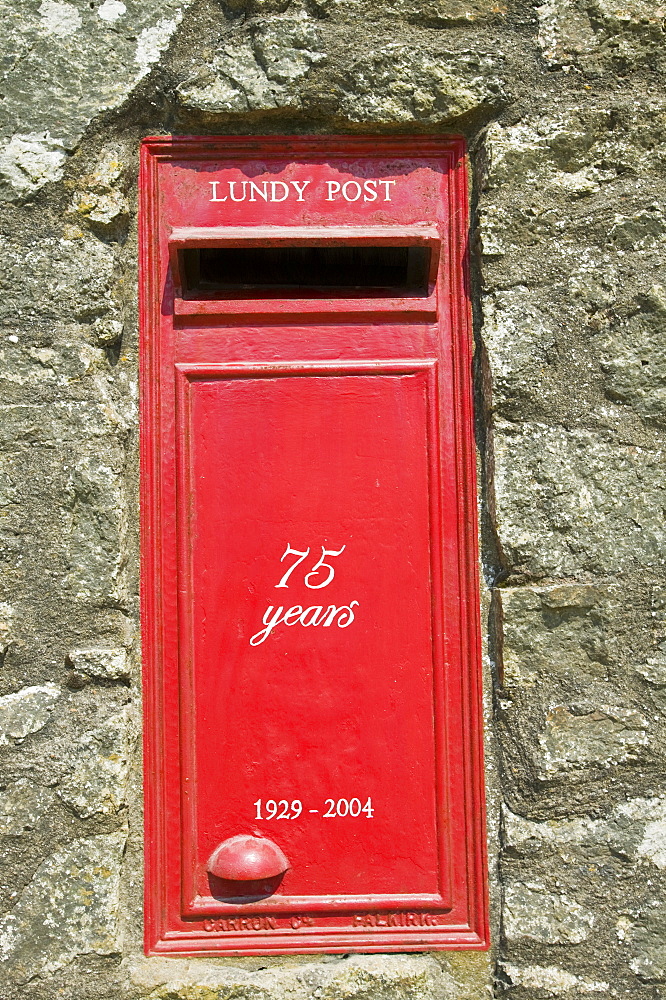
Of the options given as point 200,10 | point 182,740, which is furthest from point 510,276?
point 182,740

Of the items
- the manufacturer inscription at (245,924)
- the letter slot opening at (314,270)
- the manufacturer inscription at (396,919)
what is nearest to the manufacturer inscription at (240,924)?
the manufacturer inscription at (245,924)

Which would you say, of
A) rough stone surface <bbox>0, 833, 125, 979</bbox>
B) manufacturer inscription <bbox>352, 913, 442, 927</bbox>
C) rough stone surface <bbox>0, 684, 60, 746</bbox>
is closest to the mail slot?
manufacturer inscription <bbox>352, 913, 442, 927</bbox>

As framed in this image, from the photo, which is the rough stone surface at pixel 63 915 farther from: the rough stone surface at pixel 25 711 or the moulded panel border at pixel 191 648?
the rough stone surface at pixel 25 711

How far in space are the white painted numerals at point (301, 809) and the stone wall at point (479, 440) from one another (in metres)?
0.28

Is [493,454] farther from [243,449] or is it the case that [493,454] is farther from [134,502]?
[134,502]

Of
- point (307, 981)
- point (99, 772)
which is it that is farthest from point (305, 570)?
point (307, 981)

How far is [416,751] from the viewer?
1749 millimetres

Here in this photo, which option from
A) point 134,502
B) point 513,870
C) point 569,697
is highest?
point 134,502

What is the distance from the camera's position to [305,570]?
1765mm

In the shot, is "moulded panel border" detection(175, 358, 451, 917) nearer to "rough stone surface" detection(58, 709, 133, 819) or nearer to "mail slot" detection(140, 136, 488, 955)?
"mail slot" detection(140, 136, 488, 955)

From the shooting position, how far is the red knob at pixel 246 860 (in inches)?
66.2

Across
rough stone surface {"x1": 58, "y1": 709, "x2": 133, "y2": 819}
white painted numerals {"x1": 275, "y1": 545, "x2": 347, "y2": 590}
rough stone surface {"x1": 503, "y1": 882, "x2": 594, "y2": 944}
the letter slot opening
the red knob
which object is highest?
the letter slot opening

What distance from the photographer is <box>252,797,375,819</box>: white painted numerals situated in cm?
174

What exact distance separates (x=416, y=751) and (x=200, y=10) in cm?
178
